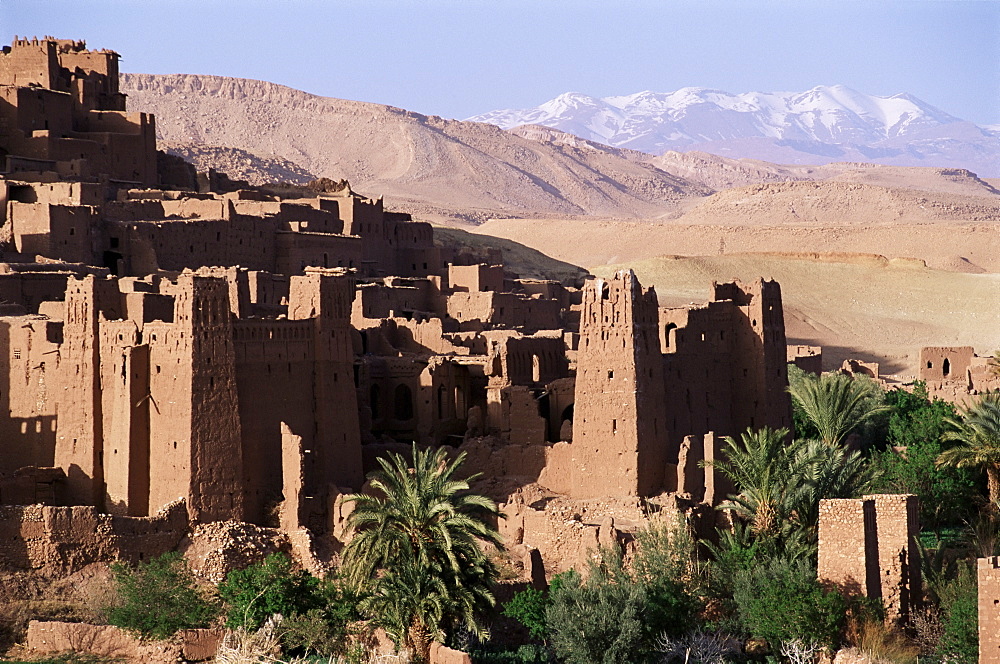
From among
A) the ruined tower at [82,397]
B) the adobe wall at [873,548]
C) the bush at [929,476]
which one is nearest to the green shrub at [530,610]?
the adobe wall at [873,548]

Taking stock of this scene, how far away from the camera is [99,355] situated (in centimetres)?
3584

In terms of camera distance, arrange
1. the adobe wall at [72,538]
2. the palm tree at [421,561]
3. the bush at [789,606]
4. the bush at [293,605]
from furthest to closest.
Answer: the adobe wall at [72,538] < the bush at [293,605] < the bush at [789,606] < the palm tree at [421,561]

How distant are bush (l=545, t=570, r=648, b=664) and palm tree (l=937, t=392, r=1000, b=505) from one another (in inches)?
465

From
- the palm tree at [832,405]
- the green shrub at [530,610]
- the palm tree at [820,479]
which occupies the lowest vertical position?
the green shrub at [530,610]

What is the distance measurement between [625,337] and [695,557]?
16.3ft


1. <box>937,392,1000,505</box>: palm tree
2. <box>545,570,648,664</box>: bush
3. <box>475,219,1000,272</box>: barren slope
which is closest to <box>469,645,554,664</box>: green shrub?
<box>545,570,648,664</box>: bush

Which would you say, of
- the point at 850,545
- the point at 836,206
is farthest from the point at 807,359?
the point at 836,206

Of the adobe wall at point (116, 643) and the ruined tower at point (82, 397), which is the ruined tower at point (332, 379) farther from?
the adobe wall at point (116, 643)

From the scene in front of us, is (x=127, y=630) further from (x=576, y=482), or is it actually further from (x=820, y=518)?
(x=820, y=518)

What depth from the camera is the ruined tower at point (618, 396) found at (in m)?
36.0

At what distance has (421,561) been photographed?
30688 millimetres

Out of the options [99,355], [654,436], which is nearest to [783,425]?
[654,436]

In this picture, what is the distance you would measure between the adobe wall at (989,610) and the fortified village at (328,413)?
0.08m

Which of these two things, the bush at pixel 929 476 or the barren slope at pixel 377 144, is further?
the barren slope at pixel 377 144
